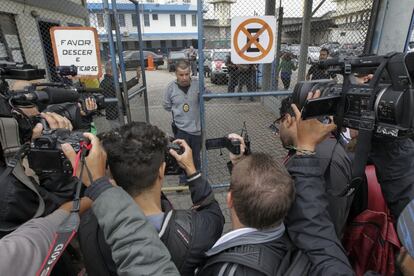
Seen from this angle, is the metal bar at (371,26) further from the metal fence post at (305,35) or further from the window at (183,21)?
the window at (183,21)

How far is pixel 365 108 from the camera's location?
128 centimetres

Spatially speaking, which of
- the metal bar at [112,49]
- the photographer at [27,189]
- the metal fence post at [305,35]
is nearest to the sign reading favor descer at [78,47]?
the metal bar at [112,49]

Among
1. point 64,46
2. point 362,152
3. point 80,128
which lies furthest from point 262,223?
point 64,46

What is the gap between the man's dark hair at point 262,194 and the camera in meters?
1.15

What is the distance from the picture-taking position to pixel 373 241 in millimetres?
1473

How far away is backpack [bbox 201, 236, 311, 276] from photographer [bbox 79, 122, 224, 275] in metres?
0.15

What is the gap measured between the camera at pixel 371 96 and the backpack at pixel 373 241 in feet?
1.71

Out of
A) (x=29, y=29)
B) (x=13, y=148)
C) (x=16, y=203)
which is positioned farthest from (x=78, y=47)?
(x=29, y=29)

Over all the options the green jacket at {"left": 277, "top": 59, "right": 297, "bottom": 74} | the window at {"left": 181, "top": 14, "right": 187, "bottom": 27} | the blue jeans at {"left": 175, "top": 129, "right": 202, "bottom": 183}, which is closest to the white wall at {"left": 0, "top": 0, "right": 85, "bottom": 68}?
the blue jeans at {"left": 175, "top": 129, "right": 202, "bottom": 183}

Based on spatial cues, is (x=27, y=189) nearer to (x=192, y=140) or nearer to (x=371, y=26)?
(x=192, y=140)

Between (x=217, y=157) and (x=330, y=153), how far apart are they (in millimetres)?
4212

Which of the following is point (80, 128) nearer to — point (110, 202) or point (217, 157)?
point (110, 202)

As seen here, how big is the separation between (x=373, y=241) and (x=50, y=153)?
65.5 inches

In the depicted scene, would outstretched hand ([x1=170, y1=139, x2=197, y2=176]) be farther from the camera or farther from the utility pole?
the utility pole
